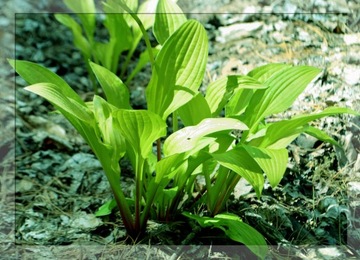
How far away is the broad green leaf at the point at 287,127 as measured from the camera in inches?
56.3

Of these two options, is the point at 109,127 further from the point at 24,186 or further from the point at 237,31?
the point at 237,31

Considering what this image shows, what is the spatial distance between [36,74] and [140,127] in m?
0.34

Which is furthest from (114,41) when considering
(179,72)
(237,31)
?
(179,72)

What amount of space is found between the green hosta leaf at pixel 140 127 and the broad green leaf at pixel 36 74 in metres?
0.22

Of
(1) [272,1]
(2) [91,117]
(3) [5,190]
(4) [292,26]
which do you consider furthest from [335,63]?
(3) [5,190]

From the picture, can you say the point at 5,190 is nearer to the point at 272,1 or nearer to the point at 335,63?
the point at 335,63

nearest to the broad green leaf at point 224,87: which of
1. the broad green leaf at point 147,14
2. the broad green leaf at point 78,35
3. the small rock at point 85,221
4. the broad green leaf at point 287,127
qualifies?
the broad green leaf at point 287,127

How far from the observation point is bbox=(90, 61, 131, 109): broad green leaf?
1514 mm

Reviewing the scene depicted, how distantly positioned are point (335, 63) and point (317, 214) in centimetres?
70

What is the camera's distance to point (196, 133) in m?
1.37

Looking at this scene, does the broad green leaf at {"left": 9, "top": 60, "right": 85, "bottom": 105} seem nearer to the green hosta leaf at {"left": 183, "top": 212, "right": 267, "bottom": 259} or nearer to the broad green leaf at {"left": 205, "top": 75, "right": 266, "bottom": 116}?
the broad green leaf at {"left": 205, "top": 75, "right": 266, "bottom": 116}

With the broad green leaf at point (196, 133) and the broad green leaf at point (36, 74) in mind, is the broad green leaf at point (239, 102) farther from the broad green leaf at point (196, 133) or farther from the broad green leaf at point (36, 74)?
the broad green leaf at point (36, 74)

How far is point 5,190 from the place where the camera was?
191 cm

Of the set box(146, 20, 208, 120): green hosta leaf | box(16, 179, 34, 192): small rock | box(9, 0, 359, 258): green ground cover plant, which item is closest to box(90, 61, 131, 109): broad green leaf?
box(9, 0, 359, 258): green ground cover plant
